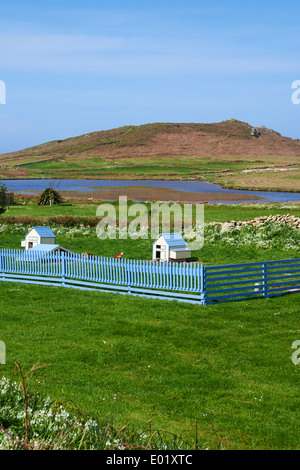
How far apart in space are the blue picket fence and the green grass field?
2.59ft

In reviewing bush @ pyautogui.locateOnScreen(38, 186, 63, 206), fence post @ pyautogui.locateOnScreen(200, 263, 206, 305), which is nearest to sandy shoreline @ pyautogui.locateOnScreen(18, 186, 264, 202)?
bush @ pyautogui.locateOnScreen(38, 186, 63, 206)

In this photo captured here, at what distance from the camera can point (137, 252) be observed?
30141mm

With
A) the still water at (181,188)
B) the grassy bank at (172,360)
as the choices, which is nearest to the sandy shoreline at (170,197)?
the still water at (181,188)

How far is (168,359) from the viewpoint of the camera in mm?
12758

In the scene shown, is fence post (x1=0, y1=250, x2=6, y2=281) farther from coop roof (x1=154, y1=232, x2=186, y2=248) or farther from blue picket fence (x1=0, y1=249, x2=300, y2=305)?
coop roof (x1=154, y1=232, x2=186, y2=248)

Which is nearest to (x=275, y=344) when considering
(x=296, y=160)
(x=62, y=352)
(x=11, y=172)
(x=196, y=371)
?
(x=196, y=371)

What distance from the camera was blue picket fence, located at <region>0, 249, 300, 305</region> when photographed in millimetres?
19516

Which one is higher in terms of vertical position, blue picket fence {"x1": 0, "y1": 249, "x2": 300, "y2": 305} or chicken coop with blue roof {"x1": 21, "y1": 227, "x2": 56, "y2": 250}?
chicken coop with blue roof {"x1": 21, "y1": 227, "x2": 56, "y2": 250}

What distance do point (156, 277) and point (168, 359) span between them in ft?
29.7

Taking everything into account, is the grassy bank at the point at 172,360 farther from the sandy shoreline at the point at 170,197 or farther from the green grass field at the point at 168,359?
the sandy shoreline at the point at 170,197

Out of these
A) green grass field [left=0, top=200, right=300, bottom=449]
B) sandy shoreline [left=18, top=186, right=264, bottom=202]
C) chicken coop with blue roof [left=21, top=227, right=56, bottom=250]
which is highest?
sandy shoreline [left=18, top=186, right=264, bottom=202]

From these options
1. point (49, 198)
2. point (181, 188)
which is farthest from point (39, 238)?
point (181, 188)

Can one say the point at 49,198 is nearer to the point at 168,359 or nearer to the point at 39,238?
the point at 39,238

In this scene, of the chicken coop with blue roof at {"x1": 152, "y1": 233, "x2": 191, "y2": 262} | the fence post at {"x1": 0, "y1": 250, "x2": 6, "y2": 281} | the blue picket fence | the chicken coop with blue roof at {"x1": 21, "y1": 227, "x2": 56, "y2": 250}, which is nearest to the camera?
the blue picket fence
